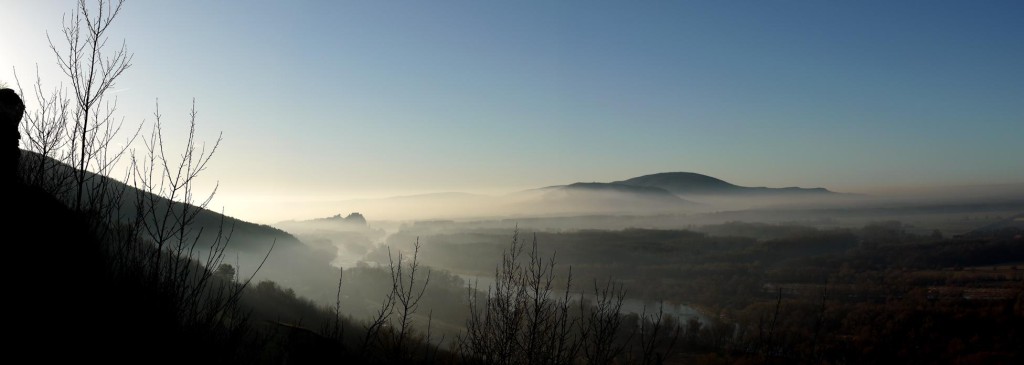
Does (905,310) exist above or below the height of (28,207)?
below

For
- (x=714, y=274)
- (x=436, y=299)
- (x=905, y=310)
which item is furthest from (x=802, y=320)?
(x=714, y=274)

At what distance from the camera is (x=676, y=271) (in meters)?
178

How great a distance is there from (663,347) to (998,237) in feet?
538

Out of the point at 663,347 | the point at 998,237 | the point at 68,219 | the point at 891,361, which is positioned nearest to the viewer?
the point at 68,219

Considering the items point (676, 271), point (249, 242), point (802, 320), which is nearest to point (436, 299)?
point (249, 242)

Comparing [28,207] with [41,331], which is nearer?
[41,331]

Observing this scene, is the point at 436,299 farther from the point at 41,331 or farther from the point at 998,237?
the point at 998,237

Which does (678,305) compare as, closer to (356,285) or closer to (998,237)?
(356,285)

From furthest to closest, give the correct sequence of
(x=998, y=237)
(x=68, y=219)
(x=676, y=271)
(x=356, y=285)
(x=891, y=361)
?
(x=676, y=271)
(x=998, y=237)
(x=356, y=285)
(x=891, y=361)
(x=68, y=219)

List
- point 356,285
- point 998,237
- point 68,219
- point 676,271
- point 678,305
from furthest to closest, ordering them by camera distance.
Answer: point 676,271, point 998,237, point 678,305, point 356,285, point 68,219

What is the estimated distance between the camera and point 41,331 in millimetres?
6402

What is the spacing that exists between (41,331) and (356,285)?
289 feet

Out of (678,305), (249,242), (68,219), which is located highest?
(68,219)

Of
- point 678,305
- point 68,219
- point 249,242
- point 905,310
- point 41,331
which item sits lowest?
point 678,305
